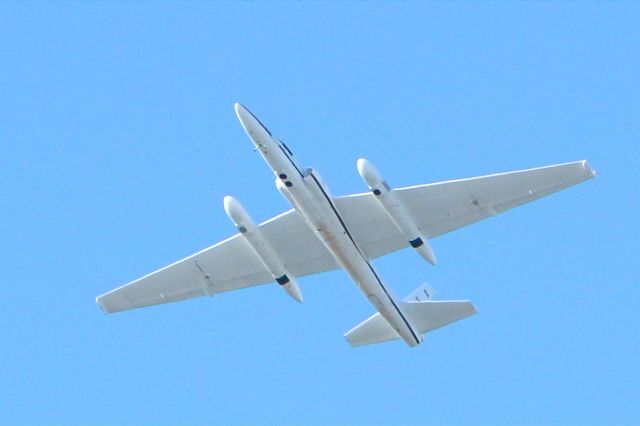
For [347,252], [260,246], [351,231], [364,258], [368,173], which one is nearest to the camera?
[368,173]

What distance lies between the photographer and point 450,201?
4916 cm

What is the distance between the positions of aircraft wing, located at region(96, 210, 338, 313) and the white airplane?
0.04m

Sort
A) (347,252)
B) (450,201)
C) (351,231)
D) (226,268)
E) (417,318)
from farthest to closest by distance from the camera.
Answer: (226,268), (417,318), (351,231), (347,252), (450,201)

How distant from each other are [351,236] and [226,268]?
5430 millimetres

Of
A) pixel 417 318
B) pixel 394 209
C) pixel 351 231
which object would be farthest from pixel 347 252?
pixel 417 318

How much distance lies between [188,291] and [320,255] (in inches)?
200

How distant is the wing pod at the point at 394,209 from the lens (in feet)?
156

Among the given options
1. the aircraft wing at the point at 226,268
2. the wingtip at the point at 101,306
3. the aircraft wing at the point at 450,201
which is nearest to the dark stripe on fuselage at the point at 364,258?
the aircraft wing at the point at 450,201

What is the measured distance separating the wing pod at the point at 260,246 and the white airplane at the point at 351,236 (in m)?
0.03

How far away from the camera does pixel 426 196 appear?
48969mm

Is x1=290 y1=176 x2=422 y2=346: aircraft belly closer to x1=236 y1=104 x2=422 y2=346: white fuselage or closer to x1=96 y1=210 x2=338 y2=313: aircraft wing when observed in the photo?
x1=236 y1=104 x2=422 y2=346: white fuselage

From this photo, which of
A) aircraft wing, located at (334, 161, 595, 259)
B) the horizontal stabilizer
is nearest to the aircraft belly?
the horizontal stabilizer

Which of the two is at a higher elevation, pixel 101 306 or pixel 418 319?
pixel 101 306

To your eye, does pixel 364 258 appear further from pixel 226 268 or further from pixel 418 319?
pixel 226 268
